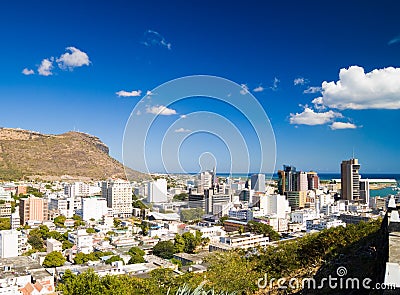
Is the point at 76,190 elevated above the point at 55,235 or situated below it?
above

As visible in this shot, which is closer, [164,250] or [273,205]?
[164,250]

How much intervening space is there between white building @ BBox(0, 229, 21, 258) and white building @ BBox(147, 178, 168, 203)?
589cm

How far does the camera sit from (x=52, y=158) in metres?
33.4

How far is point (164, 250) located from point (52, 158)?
26.8m

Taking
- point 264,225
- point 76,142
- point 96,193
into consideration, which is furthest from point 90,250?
point 76,142

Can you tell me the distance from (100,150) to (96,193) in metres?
17.0

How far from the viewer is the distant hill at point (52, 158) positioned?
30.1 meters

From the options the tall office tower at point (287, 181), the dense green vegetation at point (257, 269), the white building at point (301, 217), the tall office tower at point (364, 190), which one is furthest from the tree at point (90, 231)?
the tall office tower at point (364, 190)

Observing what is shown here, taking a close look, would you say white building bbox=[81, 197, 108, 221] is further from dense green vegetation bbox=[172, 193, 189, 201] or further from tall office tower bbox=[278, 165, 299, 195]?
dense green vegetation bbox=[172, 193, 189, 201]

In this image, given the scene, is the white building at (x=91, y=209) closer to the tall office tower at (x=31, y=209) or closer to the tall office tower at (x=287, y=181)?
the tall office tower at (x=31, y=209)

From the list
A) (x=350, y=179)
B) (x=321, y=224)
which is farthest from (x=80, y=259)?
(x=350, y=179)

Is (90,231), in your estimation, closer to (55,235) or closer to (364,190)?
(55,235)

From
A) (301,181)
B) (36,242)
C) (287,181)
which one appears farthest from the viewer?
(301,181)

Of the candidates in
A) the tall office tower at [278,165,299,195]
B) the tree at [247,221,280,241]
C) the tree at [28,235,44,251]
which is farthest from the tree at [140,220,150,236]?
the tall office tower at [278,165,299,195]
